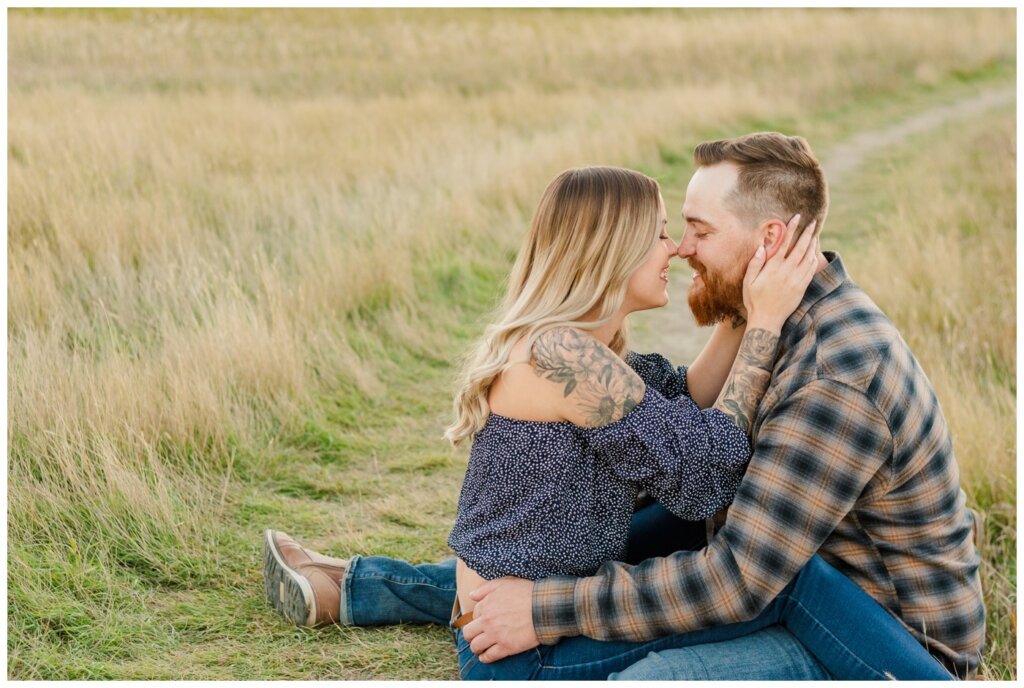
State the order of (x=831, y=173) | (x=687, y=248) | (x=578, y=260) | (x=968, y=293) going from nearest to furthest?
(x=578, y=260) → (x=687, y=248) → (x=968, y=293) → (x=831, y=173)

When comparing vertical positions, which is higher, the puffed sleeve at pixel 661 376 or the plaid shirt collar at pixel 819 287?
the plaid shirt collar at pixel 819 287

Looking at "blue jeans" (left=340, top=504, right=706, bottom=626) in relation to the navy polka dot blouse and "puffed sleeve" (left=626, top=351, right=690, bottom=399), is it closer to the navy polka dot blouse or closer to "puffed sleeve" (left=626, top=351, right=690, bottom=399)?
the navy polka dot blouse

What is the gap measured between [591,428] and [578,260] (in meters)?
0.52

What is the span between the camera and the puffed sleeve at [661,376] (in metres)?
3.57

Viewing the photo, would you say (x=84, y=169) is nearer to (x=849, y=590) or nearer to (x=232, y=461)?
(x=232, y=461)

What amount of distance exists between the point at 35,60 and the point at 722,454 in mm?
13192

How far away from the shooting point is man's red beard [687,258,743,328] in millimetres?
3281

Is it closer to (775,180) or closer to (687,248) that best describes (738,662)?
(687,248)

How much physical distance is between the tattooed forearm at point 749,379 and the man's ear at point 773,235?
0.30 meters

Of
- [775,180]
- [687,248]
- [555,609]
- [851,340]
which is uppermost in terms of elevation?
[775,180]

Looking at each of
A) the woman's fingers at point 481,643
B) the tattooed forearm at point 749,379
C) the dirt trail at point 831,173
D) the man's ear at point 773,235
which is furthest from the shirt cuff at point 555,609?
→ the dirt trail at point 831,173

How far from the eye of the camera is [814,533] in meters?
2.76

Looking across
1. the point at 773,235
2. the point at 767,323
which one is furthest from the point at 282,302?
the point at 767,323

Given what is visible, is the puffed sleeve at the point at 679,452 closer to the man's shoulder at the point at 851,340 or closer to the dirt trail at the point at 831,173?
the man's shoulder at the point at 851,340
